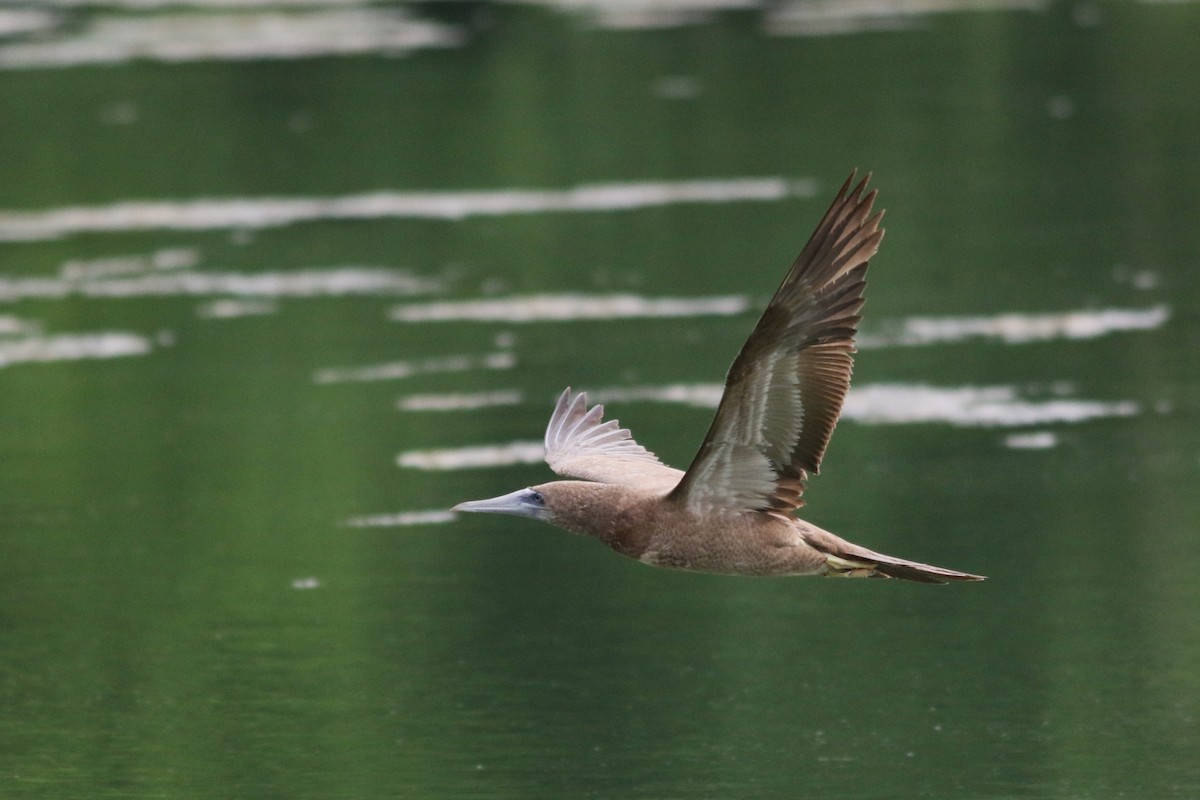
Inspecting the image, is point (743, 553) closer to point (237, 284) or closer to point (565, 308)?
point (565, 308)

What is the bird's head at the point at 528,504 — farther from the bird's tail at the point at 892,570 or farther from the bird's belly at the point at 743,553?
the bird's tail at the point at 892,570

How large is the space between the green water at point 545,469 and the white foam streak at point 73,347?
0.19 feet

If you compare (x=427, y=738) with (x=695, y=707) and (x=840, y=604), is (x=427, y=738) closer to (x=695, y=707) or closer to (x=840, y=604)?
(x=695, y=707)

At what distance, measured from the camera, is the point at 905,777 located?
8594 mm

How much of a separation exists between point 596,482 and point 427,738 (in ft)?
4.55

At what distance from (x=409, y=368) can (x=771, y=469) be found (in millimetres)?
7446

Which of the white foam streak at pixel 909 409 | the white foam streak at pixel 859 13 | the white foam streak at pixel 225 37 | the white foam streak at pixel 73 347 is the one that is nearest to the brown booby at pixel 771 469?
the white foam streak at pixel 909 409

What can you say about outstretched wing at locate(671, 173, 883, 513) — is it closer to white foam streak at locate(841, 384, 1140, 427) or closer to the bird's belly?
the bird's belly

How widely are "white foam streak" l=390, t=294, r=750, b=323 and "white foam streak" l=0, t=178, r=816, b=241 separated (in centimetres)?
335

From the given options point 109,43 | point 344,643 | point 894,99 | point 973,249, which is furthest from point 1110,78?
point 344,643

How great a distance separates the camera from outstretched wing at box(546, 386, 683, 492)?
8.80 m

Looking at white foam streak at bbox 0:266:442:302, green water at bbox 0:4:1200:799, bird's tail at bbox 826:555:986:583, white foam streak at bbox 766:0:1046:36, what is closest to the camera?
bird's tail at bbox 826:555:986:583

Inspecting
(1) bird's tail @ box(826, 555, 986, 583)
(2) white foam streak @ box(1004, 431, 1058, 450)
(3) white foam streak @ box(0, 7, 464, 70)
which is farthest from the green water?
(3) white foam streak @ box(0, 7, 464, 70)

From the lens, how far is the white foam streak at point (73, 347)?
52.3 ft
